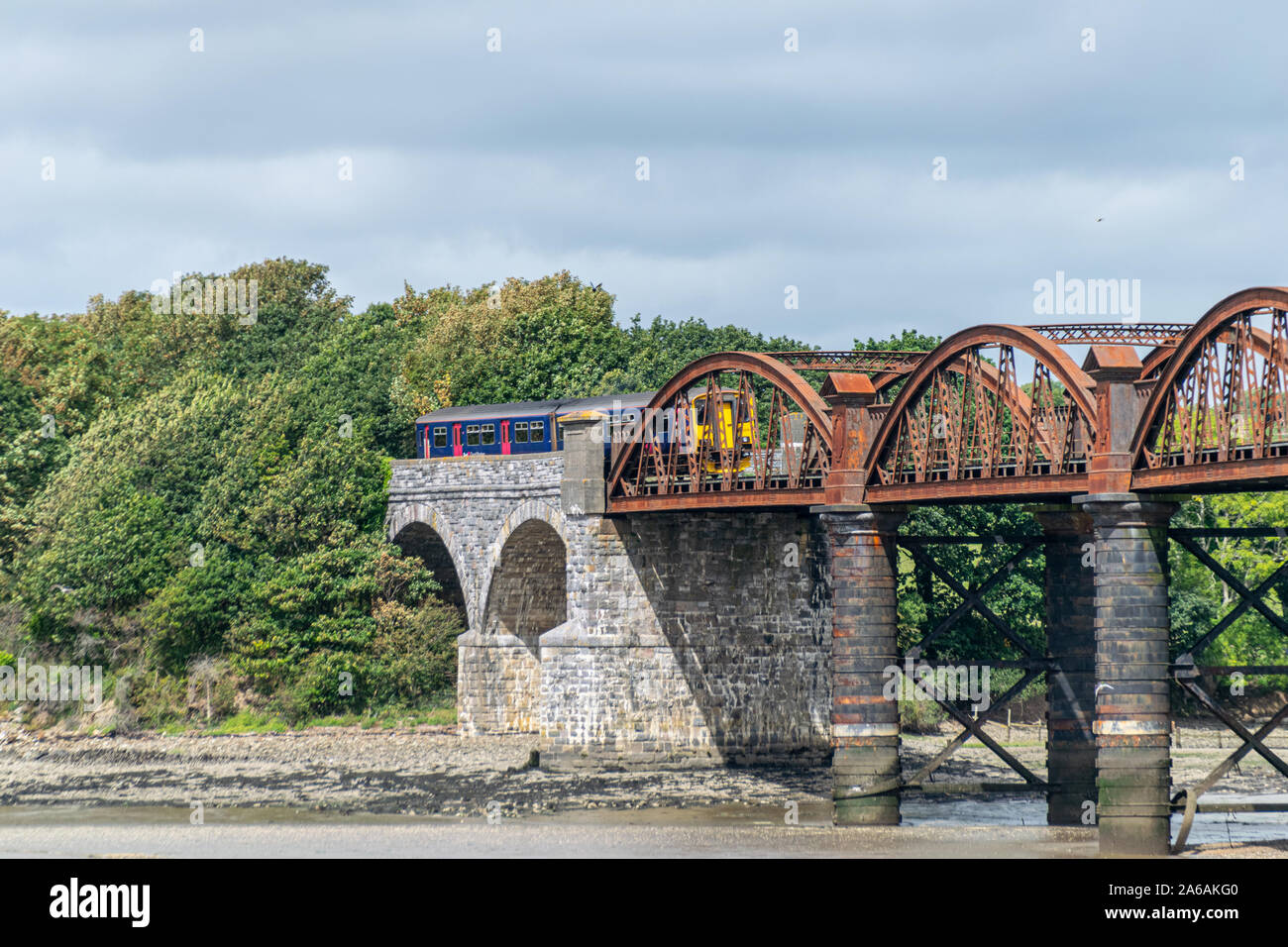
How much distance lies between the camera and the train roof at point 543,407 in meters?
60.0

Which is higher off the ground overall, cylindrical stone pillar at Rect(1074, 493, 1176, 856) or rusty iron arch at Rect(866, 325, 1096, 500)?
rusty iron arch at Rect(866, 325, 1096, 500)

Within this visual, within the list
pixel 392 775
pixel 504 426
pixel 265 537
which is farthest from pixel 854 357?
pixel 265 537

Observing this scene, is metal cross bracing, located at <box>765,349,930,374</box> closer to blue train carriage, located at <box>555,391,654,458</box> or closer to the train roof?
blue train carriage, located at <box>555,391,654,458</box>

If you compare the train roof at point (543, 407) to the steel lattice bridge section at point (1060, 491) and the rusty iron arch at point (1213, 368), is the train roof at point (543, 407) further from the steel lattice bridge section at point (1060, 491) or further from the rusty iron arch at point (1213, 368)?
the rusty iron arch at point (1213, 368)

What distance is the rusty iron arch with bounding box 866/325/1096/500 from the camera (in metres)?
37.6

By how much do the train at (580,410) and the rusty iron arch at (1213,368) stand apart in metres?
14.0

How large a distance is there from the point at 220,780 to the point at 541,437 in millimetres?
17224

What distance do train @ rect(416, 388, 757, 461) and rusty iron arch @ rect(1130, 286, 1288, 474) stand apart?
14.0 meters

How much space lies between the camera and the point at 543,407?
63.8 metres

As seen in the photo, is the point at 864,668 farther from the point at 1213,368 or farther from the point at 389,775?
the point at 389,775

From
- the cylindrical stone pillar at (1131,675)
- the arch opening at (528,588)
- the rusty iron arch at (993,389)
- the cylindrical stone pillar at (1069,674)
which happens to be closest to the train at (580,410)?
the arch opening at (528,588)

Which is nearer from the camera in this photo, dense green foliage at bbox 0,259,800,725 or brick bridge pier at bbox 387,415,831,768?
brick bridge pier at bbox 387,415,831,768

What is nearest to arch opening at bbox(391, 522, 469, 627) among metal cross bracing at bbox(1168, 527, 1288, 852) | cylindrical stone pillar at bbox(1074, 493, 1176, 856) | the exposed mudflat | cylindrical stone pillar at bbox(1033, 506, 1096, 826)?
the exposed mudflat
